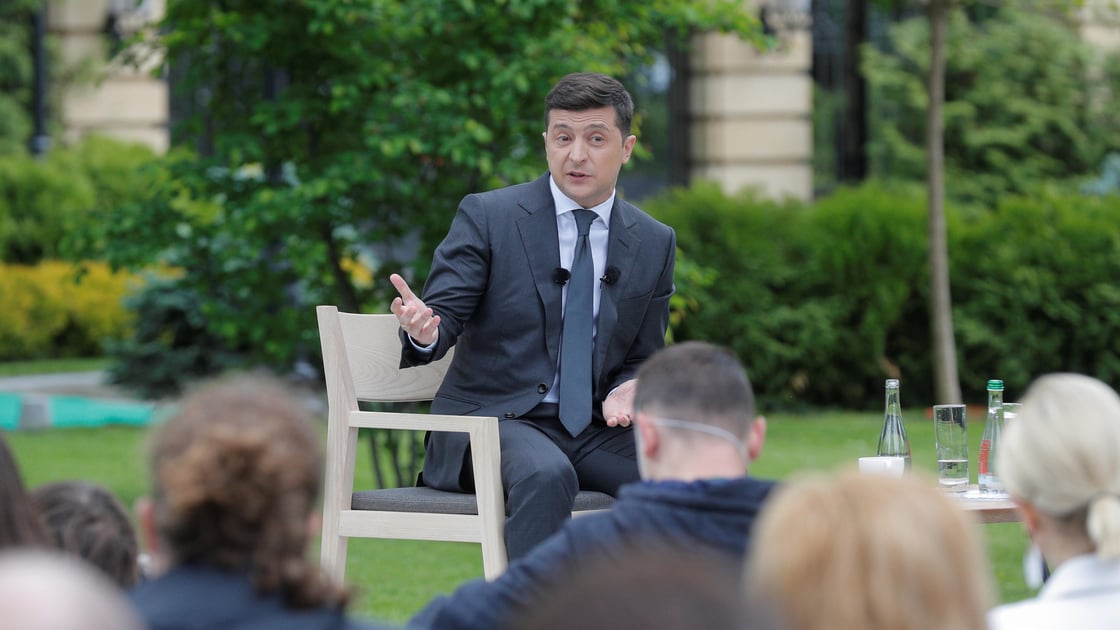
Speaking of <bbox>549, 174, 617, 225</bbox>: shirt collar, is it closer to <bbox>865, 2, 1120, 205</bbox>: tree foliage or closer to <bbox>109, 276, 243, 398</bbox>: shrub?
<bbox>109, 276, 243, 398</bbox>: shrub

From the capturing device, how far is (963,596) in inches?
70.4

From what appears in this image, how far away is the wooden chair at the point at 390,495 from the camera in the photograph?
13.8ft

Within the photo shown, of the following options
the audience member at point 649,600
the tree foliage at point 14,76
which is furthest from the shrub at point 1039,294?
the tree foliage at point 14,76

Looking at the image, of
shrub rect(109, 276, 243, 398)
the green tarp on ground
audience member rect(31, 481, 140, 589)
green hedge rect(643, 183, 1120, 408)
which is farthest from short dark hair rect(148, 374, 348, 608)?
shrub rect(109, 276, 243, 398)

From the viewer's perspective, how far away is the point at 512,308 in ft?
15.2

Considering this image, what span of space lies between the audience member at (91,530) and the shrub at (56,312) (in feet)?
40.7

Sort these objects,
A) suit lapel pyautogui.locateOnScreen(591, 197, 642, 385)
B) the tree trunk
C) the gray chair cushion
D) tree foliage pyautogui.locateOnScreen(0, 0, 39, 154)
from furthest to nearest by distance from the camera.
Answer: tree foliage pyautogui.locateOnScreen(0, 0, 39, 154)
the tree trunk
suit lapel pyautogui.locateOnScreen(591, 197, 642, 385)
the gray chair cushion

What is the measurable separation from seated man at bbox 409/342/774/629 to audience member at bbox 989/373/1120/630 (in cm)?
48

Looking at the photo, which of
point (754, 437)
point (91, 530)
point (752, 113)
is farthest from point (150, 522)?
point (752, 113)

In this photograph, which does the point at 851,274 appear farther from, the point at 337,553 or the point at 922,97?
the point at 337,553

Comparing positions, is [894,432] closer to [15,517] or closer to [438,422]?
[438,422]

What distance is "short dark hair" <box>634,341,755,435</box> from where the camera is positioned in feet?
8.98

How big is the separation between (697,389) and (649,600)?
1346mm

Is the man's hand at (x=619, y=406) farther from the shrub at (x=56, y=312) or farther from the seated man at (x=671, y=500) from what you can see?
the shrub at (x=56, y=312)
